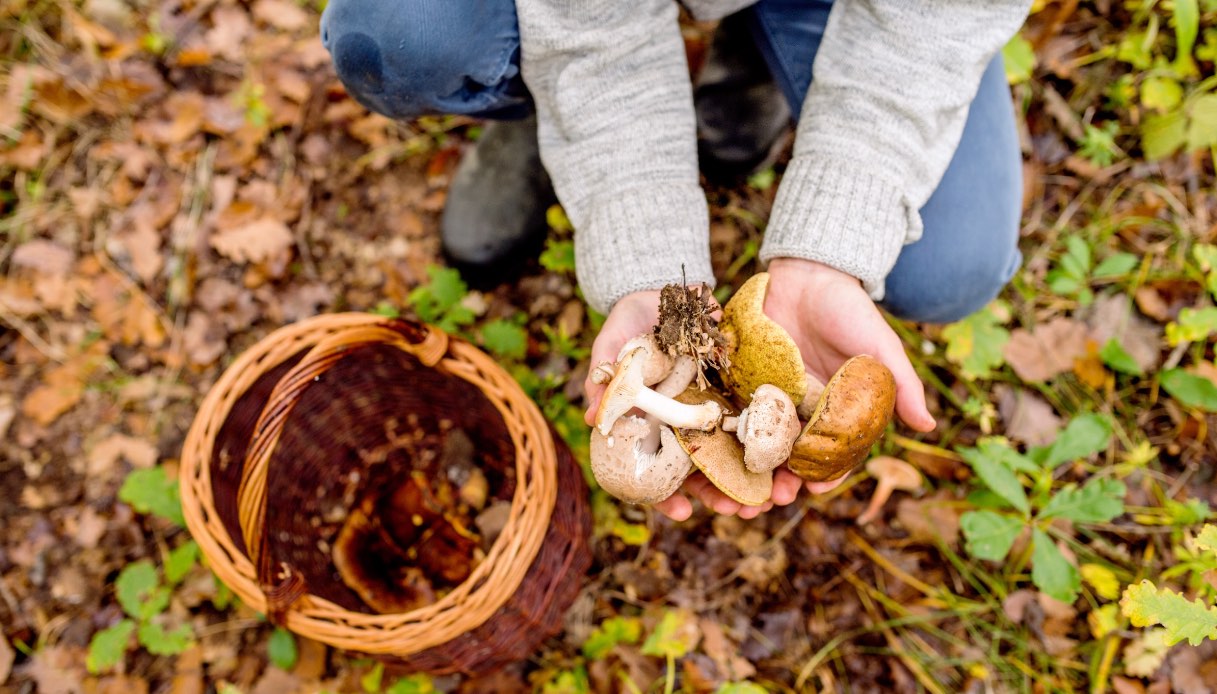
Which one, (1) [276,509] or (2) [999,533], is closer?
(2) [999,533]

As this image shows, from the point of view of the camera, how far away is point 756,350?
6.30 feet

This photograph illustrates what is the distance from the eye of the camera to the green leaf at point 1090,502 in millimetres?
2465

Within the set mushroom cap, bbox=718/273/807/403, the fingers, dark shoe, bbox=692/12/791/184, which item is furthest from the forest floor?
mushroom cap, bbox=718/273/807/403

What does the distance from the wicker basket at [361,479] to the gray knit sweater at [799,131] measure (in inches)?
24.3

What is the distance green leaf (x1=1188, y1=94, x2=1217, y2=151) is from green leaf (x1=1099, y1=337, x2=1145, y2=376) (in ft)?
2.81

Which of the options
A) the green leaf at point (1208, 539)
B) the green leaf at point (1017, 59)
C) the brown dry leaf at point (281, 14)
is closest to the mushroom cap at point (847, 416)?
the green leaf at point (1208, 539)

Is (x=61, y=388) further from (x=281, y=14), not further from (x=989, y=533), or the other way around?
(x=989, y=533)

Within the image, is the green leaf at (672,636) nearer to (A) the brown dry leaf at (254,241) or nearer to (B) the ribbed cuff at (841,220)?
(B) the ribbed cuff at (841,220)

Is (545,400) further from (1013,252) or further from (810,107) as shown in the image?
(1013,252)

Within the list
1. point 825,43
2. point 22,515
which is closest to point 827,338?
point 825,43

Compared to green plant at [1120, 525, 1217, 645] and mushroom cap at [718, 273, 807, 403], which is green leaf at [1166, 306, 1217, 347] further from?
mushroom cap at [718, 273, 807, 403]

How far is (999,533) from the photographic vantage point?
2547 mm

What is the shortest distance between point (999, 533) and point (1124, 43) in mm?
2260

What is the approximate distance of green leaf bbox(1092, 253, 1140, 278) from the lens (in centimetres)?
302
